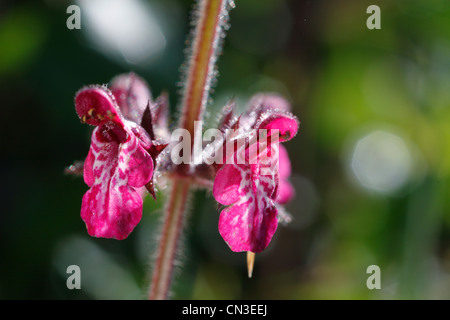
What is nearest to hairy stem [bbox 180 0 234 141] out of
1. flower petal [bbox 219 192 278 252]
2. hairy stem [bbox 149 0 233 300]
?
hairy stem [bbox 149 0 233 300]

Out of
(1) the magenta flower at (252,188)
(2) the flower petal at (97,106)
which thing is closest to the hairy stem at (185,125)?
(1) the magenta flower at (252,188)

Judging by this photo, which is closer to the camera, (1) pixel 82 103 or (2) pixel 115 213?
(2) pixel 115 213

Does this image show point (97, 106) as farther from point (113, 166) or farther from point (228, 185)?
point (228, 185)

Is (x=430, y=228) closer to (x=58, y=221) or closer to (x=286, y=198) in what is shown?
(x=286, y=198)

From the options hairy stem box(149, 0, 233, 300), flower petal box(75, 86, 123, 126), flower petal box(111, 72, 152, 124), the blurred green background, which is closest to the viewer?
flower petal box(75, 86, 123, 126)

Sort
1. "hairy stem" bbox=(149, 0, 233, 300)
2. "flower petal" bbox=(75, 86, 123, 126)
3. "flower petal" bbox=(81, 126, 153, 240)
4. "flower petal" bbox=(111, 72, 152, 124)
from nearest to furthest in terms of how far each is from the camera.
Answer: "flower petal" bbox=(81, 126, 153, 240), "flower petal" bbox=(75, 86, 123, 126), "hairy stem" bbox=(149, 0, 233, 300), "flower petal" bbox=(111, 72, 152, 124)

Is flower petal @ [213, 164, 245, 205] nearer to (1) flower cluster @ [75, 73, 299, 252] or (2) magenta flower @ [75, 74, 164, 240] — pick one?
(1) flower cluster @ [75, 73, 299, 252]

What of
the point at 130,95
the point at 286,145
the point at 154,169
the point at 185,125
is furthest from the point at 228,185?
the point at 286,145
